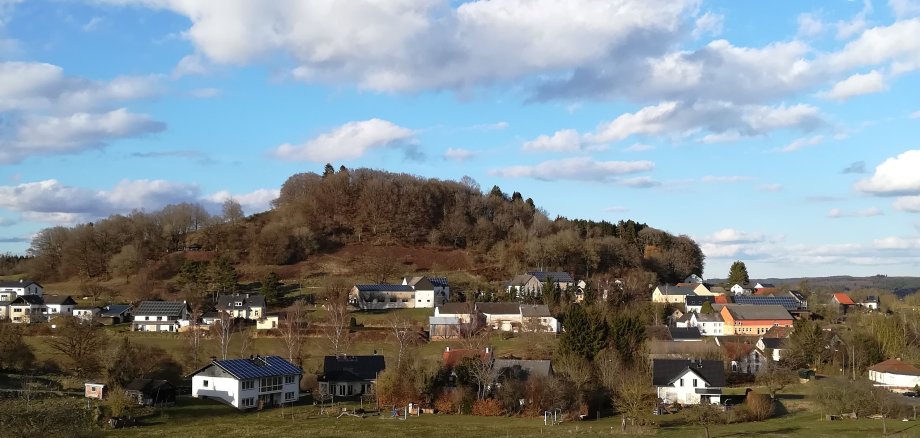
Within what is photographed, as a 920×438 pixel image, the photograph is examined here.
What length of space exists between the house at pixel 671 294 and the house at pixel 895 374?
3509cm

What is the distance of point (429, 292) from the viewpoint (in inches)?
3324

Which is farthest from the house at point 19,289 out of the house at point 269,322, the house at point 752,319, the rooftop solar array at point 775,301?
the rooftop solar array at point 775,301

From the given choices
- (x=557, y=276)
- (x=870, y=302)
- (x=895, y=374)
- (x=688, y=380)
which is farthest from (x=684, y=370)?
(x=870, y=302)

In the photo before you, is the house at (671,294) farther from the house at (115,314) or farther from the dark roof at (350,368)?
the house at (115,314)

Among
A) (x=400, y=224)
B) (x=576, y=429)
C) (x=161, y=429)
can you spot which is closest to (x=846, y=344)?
(x=576, y=429)

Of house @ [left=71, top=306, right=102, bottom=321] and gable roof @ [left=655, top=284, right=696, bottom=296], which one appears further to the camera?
gable roof @ [left=655, top=284, right=696, bottom=296]

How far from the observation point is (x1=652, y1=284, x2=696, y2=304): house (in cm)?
8881

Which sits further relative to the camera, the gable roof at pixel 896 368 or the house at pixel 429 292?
the house at pixel 429 292

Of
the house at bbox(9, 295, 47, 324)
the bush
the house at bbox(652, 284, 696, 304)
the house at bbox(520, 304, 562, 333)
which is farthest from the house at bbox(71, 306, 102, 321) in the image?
the house at bbox(652, 284, 696, 304)

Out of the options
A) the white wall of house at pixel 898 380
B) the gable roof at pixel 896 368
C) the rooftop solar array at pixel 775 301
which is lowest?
the white wall of house at pixel 898 380

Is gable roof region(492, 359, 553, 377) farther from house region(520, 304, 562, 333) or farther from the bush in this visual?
house region(520, 304, 562, 333)

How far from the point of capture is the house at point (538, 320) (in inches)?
2623

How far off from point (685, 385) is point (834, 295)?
6325 cm

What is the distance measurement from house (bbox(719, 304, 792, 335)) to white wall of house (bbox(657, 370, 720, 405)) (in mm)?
33178
